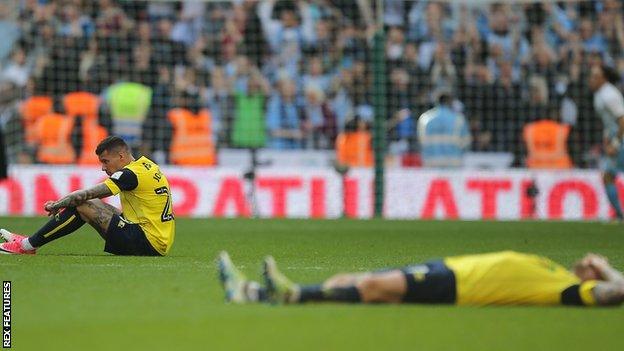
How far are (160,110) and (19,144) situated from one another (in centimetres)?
233

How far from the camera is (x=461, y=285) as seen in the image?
786 centimetres

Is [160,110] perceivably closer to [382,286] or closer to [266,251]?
[266,251]

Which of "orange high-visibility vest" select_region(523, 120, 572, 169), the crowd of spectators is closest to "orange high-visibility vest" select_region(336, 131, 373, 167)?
the crowd of spectators

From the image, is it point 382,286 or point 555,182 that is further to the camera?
point 555,182

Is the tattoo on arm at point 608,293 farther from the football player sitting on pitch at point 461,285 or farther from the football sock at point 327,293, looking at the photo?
the football sock at point 327,293

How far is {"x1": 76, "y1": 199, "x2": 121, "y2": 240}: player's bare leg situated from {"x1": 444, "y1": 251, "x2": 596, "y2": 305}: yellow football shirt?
14.0 ft

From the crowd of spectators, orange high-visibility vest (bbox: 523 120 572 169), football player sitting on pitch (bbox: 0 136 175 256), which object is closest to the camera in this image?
football player sitting on pitch (bbox: 0 136 175 256)

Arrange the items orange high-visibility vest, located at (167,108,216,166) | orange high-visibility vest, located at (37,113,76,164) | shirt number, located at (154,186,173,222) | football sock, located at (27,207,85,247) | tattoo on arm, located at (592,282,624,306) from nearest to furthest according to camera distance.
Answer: tattoo on arm, located at (592,282,624,306) < football sock, located at (27,207,85,247) < shirt number, located at (154,186,173,222) < orange high-visibility vest, located at (37,113,76,164) < orange high-visibility vest, located at (167,108,216,166)

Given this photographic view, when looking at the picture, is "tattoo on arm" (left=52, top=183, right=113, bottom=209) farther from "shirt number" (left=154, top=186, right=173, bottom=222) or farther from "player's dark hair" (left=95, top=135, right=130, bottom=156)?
"shirt number" (left=154, top=186, right=173, bottom=222)

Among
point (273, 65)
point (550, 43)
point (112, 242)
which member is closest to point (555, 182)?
point (550, 43)

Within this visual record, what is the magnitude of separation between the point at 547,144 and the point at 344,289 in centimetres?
1623

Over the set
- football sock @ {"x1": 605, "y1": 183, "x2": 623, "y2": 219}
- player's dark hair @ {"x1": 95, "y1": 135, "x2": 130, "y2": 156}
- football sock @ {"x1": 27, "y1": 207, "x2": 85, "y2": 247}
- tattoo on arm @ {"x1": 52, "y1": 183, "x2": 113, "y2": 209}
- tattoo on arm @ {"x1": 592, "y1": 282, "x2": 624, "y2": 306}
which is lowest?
football sock @ {"x1": 605, "y1": 183, "x2": 623, "y2": 219}

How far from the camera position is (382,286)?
779 cm

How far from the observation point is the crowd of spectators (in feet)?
77.4
